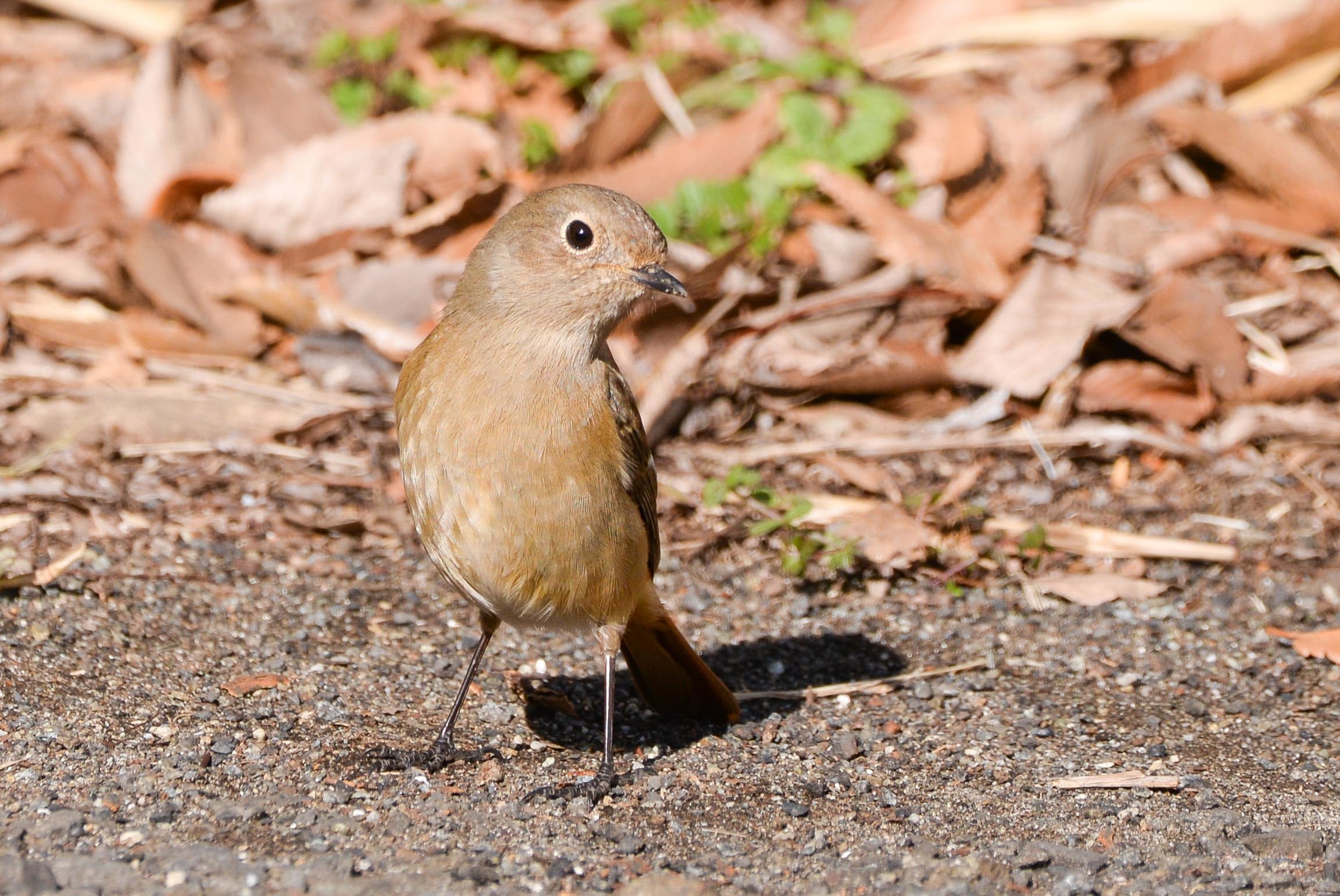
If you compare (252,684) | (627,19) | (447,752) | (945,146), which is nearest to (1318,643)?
(447,752)

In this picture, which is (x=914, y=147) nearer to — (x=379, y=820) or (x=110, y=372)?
(x=110, y=372)

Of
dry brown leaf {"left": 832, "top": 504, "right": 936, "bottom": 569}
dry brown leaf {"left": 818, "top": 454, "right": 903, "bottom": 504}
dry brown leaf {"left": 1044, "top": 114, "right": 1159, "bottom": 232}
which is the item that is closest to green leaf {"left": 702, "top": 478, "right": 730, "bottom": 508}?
dry brown leaf {"left": 832, "top": 504, "right": 936, "bottom": 569}

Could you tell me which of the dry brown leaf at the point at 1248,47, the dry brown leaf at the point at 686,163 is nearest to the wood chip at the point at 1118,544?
the dry brown leaf at the point at 686,163

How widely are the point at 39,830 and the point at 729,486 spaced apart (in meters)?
3.05

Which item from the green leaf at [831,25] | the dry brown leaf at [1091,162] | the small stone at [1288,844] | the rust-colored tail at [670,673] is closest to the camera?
the small stone at [1288,844]

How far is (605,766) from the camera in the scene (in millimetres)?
4391

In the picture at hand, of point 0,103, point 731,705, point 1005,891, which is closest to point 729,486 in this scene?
point 731,705

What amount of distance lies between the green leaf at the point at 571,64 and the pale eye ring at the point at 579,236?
4.01 meters

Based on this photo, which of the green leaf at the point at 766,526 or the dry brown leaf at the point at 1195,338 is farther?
the dry brown leaf at the point at 1195,338

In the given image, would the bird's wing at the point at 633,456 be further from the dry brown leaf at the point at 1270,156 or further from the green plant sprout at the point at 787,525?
the dry brown leaf at the point at 1270,156

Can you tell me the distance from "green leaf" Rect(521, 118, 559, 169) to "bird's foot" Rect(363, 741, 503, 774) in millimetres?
3936

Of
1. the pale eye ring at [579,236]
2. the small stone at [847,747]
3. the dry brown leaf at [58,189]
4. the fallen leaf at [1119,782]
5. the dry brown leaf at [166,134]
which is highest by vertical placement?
the pale eye ring at [579,236]

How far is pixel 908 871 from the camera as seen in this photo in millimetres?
3705

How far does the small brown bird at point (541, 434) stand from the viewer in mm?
4219
